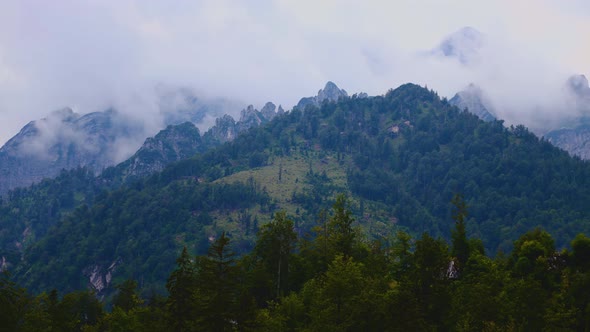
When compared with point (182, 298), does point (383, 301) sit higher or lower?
lower

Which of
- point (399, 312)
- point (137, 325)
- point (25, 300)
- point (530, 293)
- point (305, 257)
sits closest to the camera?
point (399, 312)

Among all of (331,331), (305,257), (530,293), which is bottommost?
(331,331)

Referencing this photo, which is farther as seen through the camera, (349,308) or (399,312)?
(349,308)

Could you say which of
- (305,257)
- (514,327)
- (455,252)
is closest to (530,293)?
(514,327)

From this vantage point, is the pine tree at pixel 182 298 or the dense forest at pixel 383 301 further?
the pine tree at pixel 182 298

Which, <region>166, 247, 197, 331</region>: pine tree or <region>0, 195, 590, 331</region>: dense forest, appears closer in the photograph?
<region>0, 195, 590, 331</region>: dense forest

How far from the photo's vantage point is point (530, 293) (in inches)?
2329

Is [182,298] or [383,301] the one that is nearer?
[383,301]

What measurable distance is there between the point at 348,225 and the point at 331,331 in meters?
42.3

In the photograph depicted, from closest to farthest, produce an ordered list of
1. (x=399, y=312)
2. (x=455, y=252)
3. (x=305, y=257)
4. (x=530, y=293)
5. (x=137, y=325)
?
(x=399, y=312) → (x=530, y=293) → (x=137, y=325) → (x=455, y=252) → (x=305, y=257)

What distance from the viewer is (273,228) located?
102938 mm

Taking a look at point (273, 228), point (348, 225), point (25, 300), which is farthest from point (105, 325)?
point (348, 225)

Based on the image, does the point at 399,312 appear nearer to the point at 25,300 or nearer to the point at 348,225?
the point at 348,225

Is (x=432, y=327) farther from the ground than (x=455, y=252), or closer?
closer
